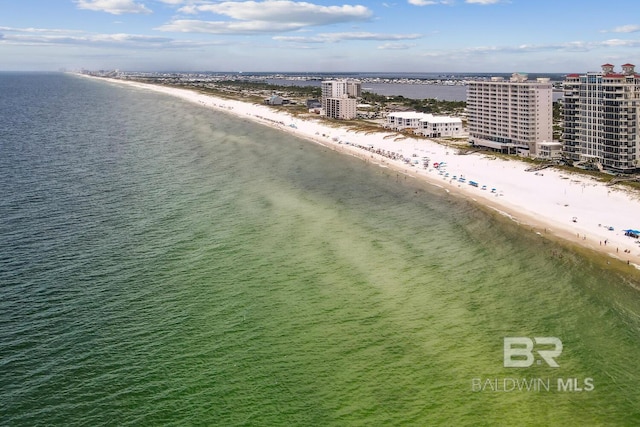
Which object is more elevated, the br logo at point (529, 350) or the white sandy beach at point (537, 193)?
the white sandy beach at point (537, 193)

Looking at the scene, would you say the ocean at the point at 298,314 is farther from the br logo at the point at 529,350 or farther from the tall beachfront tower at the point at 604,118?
the tall beachfront tower at the point at 604,118

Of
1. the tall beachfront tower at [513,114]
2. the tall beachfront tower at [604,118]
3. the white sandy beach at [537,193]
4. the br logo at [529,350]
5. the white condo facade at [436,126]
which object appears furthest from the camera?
the white condo facade at [436,126]

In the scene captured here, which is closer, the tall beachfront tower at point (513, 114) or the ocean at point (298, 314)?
the ocean at point (298, 314)

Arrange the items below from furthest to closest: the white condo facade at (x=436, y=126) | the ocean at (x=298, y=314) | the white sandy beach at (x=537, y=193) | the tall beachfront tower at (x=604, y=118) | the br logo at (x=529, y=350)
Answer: the white condo facade at (x=436, y=126) < the tall beachfront tower at (x=604, y=118) < the white sandy beach at (x=537, y=193) < the br logo at (x=529, y=350) < the ocean at (x=298, y=314)

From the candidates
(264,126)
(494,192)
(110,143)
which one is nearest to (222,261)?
(494,192)

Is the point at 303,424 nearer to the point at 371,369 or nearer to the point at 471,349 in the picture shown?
the point at 371,369

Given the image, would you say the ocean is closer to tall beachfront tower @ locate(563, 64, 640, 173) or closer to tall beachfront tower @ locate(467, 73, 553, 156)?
tall beachfront tower @ locate(563, 64, 640, 173)

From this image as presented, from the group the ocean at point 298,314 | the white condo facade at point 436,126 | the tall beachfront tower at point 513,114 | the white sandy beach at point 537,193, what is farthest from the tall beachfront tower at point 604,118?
the white condo facade at point 436,126

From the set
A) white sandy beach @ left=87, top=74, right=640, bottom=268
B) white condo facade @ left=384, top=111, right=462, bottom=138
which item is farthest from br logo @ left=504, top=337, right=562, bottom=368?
white condo facade @ left=384, top=111, right=462, bottom=138

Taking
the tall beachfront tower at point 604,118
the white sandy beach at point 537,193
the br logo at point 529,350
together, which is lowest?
the br logo at point 529,350
